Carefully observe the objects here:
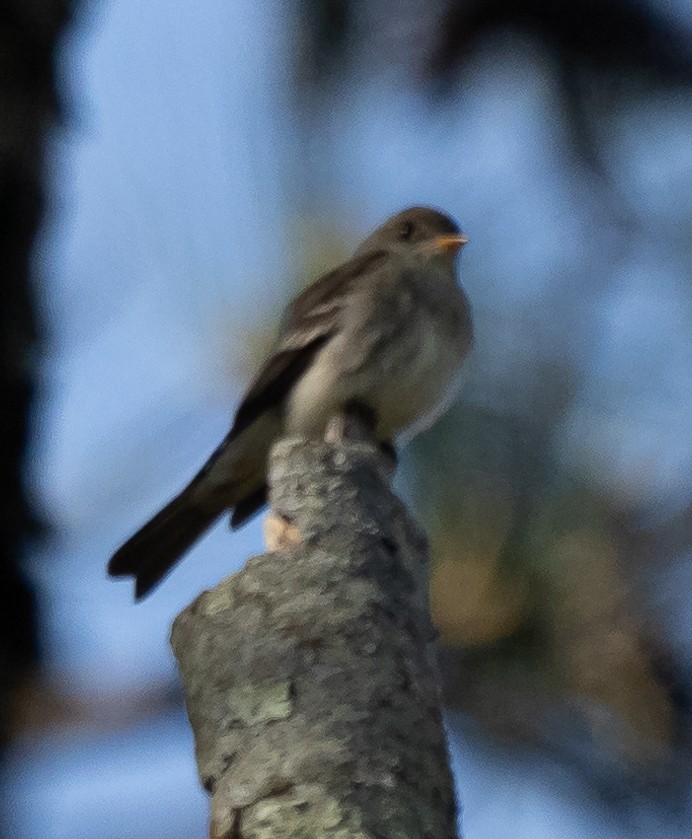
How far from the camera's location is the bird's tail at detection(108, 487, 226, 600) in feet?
11.6

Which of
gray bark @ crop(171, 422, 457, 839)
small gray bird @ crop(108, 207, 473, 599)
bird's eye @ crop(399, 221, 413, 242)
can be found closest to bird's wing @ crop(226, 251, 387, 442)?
small gray bird @ crop(108, 207, 473, 599)

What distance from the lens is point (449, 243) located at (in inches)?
167

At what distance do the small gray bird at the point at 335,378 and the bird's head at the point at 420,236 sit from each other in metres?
0.05

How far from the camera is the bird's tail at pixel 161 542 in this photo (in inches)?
139

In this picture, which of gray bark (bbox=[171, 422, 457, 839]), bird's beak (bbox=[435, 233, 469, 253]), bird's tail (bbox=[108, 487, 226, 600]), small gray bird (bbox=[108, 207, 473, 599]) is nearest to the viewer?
gray bark (bbox=[171, 422, 457, 839])

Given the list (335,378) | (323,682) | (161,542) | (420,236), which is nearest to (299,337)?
(335,378)

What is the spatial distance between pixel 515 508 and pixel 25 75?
3.80 feet

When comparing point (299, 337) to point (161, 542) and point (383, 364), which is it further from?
point (161, 542)

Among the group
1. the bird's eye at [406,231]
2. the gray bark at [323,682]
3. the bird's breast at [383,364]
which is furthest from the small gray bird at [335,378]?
the gray bark at [323,682]

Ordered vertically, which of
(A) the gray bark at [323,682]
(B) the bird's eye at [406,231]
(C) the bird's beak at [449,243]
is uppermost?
(B) the bird's eye at [406,231]

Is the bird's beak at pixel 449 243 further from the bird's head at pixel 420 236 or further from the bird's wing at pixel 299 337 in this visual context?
the bird's wing at pixel 299 337

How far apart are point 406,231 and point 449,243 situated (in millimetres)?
337

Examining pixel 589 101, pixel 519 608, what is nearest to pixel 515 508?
pixel 519 608

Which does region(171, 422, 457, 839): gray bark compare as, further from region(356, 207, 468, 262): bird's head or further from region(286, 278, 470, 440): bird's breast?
region(356, 207, 468, 262): bird's head
